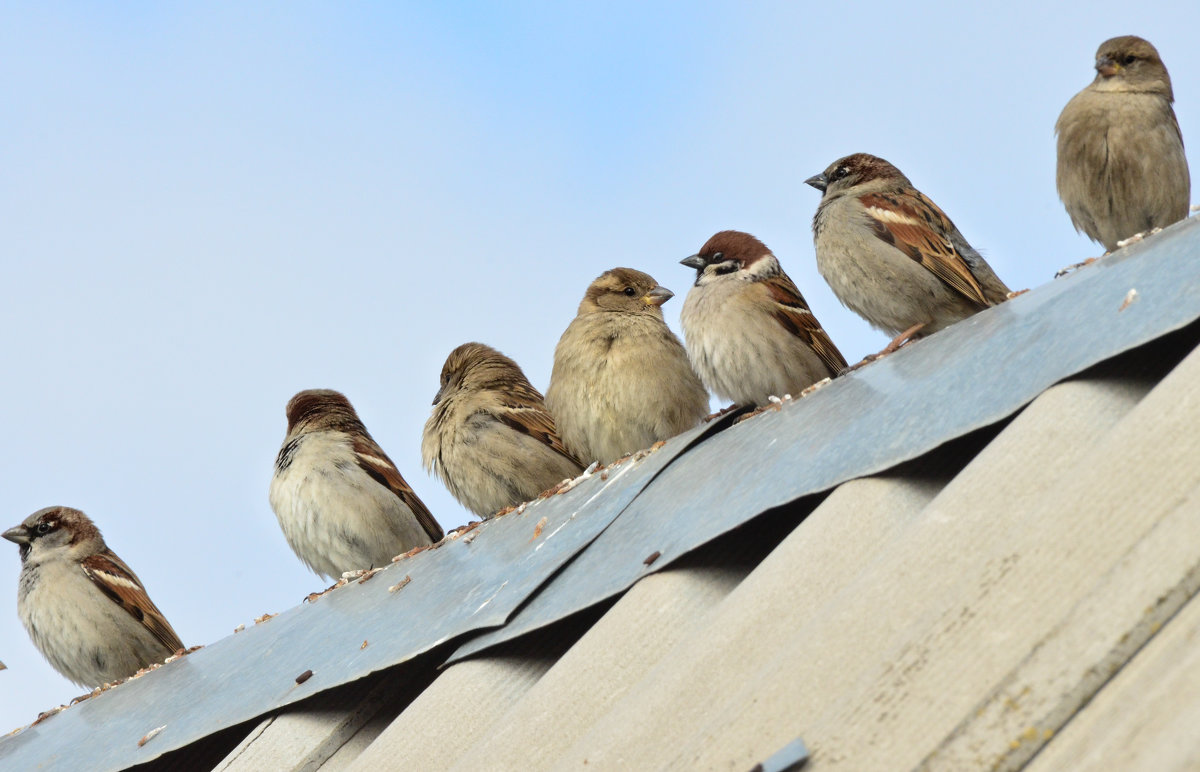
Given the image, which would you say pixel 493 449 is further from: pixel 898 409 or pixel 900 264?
pixel 898 409

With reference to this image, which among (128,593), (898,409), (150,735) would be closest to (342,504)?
(128,593)

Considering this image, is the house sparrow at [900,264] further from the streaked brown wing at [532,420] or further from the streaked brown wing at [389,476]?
the streaked brown wing at [389,476]

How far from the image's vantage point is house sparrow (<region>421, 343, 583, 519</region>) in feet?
23.1

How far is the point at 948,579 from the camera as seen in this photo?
5.96ft

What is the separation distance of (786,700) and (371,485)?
592 cm

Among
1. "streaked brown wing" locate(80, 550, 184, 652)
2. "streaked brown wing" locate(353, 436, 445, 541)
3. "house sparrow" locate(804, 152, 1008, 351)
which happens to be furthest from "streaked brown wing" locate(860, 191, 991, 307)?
"streaked brown wing" locate(80, 550, 184, 652)

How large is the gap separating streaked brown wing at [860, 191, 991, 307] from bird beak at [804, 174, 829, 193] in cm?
54

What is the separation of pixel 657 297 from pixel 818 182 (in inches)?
37.3

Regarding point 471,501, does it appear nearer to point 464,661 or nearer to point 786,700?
point 464,661

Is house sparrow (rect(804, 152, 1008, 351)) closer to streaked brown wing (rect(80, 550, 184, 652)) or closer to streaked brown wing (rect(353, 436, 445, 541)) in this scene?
streaked brown wing (rect(353, 436, 445, 541))

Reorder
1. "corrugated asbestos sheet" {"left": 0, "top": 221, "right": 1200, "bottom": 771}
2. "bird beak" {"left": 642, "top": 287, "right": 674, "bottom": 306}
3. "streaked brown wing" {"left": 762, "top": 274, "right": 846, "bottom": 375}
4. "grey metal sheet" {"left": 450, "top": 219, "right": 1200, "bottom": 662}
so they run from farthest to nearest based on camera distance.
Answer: "bird beak" {"left": 642, "top": 287, "right": 674, "bottom": 306}, "streaked brown wing" {"left": 762, "top": 274, "right": 846, "bottom": 375}, "grey metal sheet" {"left": 450, "top": 219, "right": 1200, "bottom": 662}, "corrugated asbestos sheet" {"left": 0, "top": 221, "right": 1200, "bottom": 771}

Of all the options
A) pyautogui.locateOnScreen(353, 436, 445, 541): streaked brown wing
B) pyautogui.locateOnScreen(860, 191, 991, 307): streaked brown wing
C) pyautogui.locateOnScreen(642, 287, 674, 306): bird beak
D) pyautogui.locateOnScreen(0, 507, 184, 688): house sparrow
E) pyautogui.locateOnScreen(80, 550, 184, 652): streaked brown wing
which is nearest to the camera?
pyautogui.locateOnScreen(860, 191, 991, 307): streaked brown wing

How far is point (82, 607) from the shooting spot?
796cm

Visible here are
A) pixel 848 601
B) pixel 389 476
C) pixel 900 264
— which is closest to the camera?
pixel 848 601
